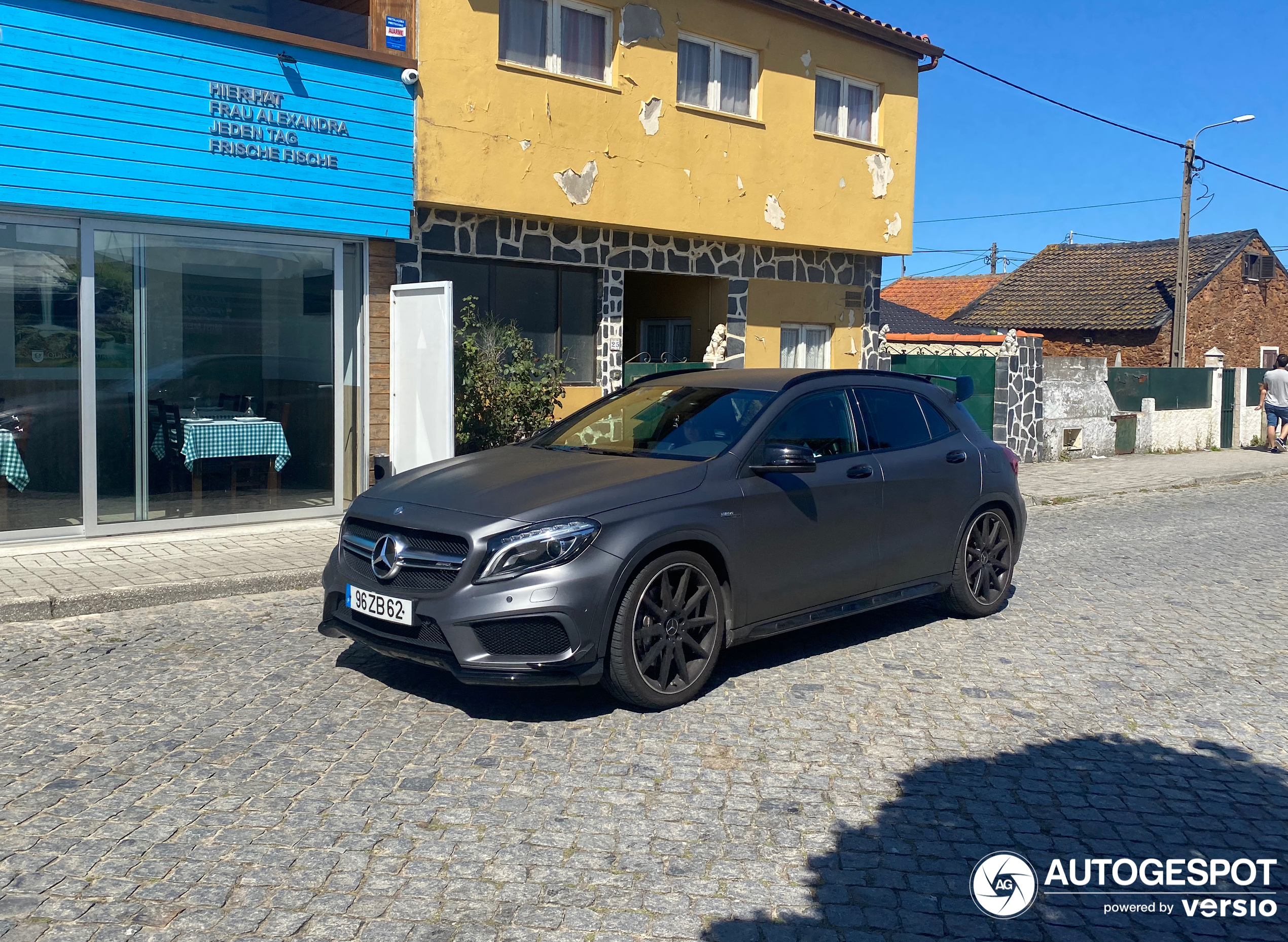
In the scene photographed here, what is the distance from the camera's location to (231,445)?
1107 cm

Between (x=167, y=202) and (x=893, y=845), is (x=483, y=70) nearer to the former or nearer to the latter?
(x=167, y=202)

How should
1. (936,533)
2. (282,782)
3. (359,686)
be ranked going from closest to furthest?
(282,782) → (359,686) → (936,533)

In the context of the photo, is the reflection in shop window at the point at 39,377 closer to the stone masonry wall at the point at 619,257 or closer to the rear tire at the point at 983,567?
the stone masonry wall at the point at 619,257

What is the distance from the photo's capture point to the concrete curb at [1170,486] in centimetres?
1538

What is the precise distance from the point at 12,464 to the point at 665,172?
8102 millimetres

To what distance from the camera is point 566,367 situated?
14.6 meters

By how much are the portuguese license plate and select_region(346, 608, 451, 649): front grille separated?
21mm

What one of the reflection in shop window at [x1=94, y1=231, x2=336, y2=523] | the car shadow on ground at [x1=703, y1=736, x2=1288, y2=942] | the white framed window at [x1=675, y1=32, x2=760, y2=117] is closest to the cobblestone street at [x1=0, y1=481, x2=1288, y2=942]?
the car shadow on ground at [x1=703, y1=736, x2=1288, y2=942]

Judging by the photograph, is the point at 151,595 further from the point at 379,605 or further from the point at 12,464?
the point at 379,605

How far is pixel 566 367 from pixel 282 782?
10.2 metres

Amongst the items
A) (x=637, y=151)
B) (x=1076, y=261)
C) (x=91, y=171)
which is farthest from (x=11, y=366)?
(x=1076, y=261)

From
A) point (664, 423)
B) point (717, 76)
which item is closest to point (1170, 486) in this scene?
point (717, 76)
